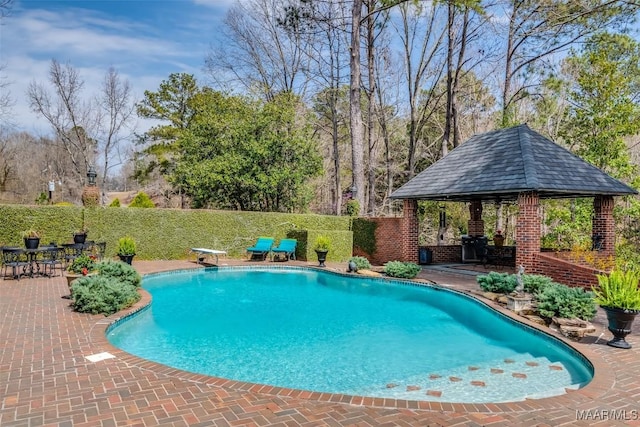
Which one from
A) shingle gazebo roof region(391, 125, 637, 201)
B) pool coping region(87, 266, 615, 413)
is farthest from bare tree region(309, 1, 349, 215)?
pool coping region(87, 266, 615, 413)

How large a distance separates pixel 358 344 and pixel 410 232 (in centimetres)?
880

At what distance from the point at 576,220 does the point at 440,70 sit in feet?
45.5

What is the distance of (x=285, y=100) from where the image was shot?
22594mm

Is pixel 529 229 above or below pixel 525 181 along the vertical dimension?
below

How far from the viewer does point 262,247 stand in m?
17.2

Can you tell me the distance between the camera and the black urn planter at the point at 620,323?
5.79 m

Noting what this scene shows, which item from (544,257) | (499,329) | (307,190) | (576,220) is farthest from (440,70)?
(499,329)

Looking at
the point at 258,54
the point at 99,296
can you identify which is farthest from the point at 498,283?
the point at 258,54

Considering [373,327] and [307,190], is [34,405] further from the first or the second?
[307,190]

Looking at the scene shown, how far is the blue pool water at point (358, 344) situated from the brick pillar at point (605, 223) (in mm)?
5381

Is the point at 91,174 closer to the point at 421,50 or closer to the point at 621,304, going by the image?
the point at 621,304

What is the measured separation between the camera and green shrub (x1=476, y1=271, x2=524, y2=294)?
382 inches

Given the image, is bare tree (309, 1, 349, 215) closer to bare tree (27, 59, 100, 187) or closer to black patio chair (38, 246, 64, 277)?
black patio chair (38, 246, 64, 277)

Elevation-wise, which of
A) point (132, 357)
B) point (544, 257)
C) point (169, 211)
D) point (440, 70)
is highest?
point (440, 70)
